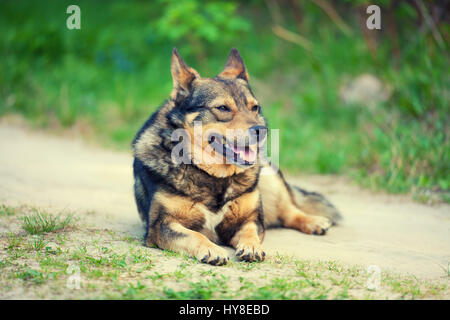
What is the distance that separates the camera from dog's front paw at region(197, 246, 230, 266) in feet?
13.9

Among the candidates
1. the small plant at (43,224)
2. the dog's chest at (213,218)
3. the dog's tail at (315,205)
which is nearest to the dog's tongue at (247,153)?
the dog's chest at (213,218)

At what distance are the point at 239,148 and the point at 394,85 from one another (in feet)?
18.8

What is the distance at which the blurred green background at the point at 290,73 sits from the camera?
8445mm

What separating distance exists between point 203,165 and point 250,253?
98 cm

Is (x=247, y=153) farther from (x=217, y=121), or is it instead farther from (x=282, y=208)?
(x=282, y=208)

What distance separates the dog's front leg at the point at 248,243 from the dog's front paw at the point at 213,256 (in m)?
0.21

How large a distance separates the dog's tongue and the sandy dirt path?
87 centimetres

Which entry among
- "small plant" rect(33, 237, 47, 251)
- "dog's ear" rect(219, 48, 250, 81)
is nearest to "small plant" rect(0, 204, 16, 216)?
"small plant" rect(33, 237, 47, 251)

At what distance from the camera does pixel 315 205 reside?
242 inches

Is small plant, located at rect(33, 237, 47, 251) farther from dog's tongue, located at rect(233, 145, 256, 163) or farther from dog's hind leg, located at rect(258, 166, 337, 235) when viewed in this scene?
dog's hind leg, located at rect(258, 166, 337, 235)

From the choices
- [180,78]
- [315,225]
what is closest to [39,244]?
[180,78]

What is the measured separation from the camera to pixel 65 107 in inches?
439

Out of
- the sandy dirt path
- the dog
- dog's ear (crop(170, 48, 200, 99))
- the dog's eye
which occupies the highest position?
dog's ear (crop(170, 48, 200, 99))

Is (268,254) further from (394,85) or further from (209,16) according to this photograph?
(209,16)
